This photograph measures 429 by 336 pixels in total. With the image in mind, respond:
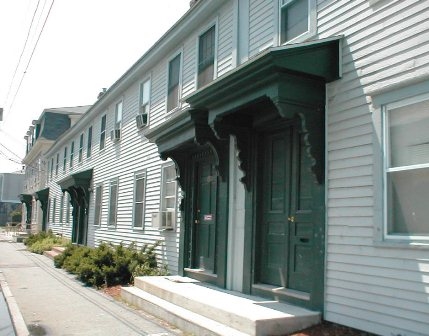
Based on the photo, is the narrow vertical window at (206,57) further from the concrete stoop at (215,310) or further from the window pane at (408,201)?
the window pane at (408,201)

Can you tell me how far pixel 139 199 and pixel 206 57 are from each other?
A: 17.1ft

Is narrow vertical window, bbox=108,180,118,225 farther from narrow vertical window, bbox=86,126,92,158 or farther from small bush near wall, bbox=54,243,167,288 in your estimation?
narrow vertical window, bbox=86,126,92,158

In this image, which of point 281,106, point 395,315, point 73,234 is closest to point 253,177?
point 281,106

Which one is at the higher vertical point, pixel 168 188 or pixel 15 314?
pixel 168 188

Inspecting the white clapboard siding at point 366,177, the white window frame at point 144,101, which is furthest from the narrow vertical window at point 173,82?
the white clapboard siding at point 366,177

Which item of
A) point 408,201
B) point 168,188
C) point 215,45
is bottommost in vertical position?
point 408,201

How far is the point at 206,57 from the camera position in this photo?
35.3 feet

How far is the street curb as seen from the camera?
7338mm

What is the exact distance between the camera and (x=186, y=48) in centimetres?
1174

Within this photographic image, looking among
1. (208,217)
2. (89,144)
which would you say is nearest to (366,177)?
(208,217)

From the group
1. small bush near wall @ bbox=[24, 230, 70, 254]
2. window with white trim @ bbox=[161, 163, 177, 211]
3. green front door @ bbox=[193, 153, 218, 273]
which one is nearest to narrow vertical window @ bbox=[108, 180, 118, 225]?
window with white trim @ bbox=[161, 163, 177, 211]

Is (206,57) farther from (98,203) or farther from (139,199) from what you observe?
(98,203)

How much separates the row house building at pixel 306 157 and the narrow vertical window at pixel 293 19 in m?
0.02

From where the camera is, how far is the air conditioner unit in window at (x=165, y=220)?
1145 cm
